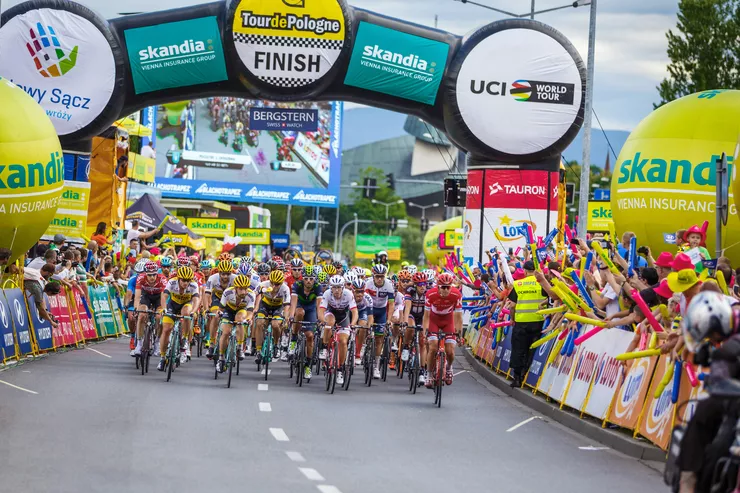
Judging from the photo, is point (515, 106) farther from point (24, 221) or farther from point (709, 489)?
point (709, 489)

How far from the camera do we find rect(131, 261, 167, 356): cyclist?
20812mm

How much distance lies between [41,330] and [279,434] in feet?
33.7

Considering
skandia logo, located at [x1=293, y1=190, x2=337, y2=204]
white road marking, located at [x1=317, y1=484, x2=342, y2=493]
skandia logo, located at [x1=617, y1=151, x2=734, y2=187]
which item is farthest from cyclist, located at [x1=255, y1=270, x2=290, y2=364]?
skandia logo, located at [x1=293, y1=190, x2=337, y2=204]

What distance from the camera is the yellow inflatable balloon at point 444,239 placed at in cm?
5753

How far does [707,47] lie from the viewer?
3991 centimetres

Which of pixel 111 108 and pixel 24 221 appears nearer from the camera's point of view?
pixel 24 221

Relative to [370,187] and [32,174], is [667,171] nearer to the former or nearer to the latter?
[32,174]

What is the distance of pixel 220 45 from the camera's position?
28469mm

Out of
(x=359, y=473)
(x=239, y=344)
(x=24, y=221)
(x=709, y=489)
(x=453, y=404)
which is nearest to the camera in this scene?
(x=709, y=489)

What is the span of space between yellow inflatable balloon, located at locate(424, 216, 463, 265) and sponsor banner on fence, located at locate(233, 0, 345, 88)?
25.6 m

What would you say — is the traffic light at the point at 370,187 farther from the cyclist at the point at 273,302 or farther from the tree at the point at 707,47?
the cyclist at the point at 273,302

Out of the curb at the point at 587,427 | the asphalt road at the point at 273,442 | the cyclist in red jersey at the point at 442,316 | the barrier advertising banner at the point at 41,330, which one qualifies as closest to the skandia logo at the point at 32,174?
the barrier advertising banner at the point at 41,330

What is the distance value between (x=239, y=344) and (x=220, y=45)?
10.2 m

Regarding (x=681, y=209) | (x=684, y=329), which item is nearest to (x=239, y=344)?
(x=681, y=209)
